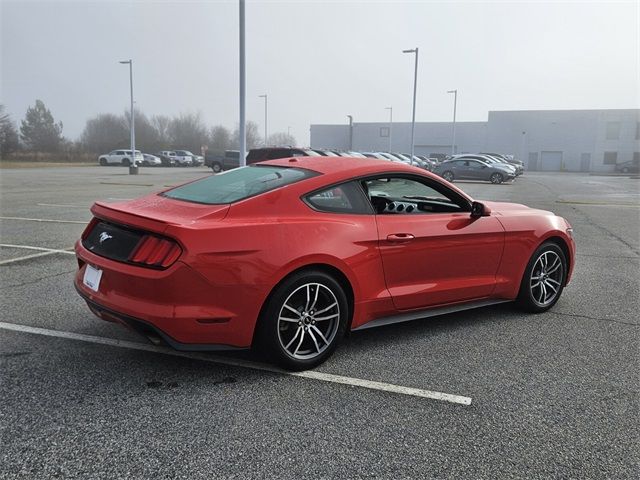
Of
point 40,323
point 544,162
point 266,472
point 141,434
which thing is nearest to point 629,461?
point 266,472

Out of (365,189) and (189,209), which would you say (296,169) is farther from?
(189,209)

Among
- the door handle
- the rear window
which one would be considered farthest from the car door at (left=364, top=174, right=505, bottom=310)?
the rear window

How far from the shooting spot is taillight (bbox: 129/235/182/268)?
305 centimetres

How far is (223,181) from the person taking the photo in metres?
4.15

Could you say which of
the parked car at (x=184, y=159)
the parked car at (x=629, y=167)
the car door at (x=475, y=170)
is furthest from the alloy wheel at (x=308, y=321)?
the parked car at (x=629, y=167)

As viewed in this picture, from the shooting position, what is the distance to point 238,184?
3.94 m

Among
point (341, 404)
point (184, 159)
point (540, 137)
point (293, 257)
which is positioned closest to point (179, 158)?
point (184, 159)

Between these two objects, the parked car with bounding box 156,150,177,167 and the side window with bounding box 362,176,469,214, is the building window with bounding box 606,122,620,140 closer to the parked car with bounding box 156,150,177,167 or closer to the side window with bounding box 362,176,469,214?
the parked car with bounding box 156,150,177,167

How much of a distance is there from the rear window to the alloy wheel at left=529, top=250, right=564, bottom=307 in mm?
2478

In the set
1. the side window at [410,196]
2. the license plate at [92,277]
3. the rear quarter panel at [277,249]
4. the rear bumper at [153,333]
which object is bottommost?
the rear bumper at [153,333]

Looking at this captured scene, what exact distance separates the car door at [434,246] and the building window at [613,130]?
249ft

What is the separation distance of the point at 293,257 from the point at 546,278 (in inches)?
115

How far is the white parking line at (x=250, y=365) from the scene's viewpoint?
10.6 feet

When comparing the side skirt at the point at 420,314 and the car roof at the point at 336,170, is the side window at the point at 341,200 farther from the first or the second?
the side skirt at the point at 420,314
